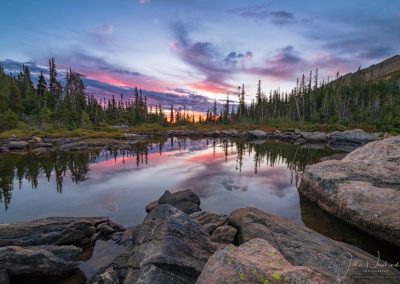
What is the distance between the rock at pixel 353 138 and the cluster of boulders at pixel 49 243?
50993 millimetres

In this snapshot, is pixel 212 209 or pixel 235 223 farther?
pixel 212 209

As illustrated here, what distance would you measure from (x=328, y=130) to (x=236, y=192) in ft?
198

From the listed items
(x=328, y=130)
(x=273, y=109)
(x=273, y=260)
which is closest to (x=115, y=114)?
(x=273, y=109)

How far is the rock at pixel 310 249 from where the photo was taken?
5.94 m

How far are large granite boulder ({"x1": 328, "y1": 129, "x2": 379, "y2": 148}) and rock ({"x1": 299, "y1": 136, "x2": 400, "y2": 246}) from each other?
36259 mm

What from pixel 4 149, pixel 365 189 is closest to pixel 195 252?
pixel 365 189

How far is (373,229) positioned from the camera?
348 inches

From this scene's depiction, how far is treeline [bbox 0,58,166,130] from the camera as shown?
215 feet

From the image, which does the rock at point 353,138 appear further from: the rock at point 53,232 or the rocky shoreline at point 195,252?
the rock at point 53,232

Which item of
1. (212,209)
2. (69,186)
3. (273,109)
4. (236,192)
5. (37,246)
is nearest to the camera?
(37,246)

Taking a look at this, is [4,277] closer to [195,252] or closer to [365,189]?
[195,252]

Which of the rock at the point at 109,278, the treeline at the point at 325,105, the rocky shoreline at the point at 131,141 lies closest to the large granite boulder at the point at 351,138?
the rocky shoreline at the point at 131,141

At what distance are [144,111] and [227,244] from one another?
10299 centimetres

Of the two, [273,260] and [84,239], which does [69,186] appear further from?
[273,260]
